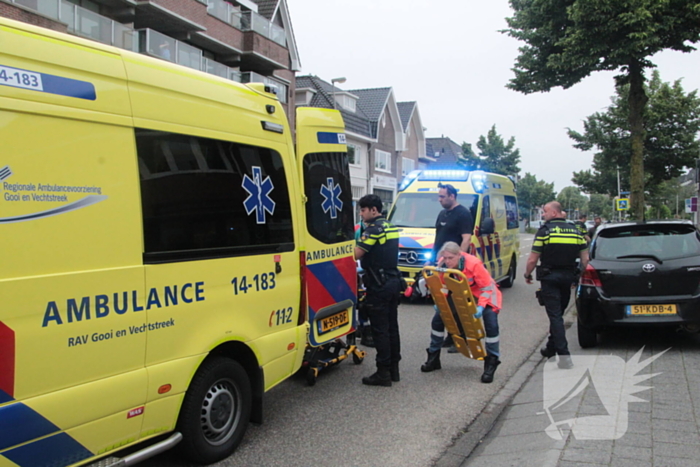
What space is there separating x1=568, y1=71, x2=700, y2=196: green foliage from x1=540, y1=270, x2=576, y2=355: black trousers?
73.1ft

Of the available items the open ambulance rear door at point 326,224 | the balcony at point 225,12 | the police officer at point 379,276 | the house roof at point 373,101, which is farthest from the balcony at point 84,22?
the house roof at point 373,101

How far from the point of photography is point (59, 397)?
2.99 m

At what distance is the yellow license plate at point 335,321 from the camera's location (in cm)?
583

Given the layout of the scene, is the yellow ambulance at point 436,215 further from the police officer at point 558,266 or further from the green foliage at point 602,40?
the green foliage at point 602,40

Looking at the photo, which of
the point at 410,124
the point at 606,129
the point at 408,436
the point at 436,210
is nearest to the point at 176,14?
the point at 436,210

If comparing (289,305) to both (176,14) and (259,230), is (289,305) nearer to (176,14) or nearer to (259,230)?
(259,230)

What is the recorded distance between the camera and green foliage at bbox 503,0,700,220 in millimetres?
15625

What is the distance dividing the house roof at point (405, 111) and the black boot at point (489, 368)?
42.5 metres

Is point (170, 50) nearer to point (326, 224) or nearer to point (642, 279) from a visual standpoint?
point (326, 224)

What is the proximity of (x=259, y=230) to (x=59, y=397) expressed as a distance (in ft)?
6.20

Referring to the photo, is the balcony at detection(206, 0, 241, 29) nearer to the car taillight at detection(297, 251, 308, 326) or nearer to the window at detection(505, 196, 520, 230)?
the window at detection(505, 196, 520, 230)

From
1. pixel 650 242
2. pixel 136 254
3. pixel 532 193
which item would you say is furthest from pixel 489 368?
pixel 532 193

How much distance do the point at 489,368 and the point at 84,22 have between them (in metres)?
17.4

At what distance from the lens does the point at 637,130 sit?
17.4 m
